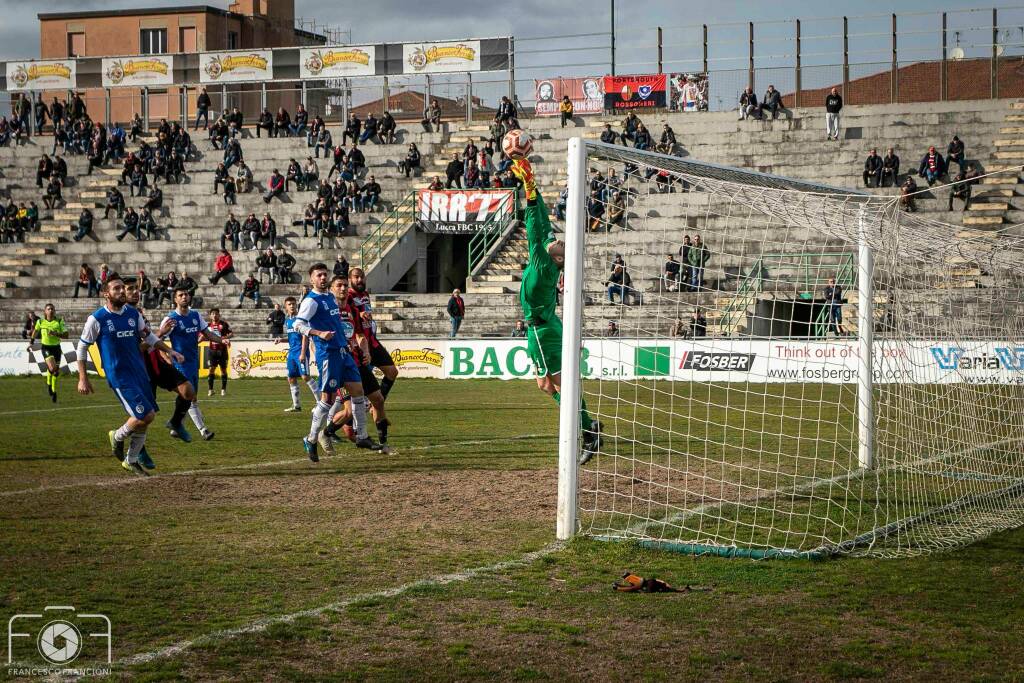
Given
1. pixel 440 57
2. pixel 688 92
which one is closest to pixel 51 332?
pixel 440 57

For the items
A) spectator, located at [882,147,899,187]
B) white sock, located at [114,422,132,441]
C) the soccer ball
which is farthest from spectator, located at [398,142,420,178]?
the soccer ball

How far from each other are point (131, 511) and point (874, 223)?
731 centimetres

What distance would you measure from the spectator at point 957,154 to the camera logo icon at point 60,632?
36.5 meters

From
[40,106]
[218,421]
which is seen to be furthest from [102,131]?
[218,421]

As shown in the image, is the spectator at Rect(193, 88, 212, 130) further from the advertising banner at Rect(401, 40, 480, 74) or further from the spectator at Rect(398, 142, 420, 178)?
the spectator at Rect(398, 142, 420, 178)

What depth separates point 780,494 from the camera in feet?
34.7

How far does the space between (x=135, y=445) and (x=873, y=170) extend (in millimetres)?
31077

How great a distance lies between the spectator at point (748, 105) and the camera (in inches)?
1670

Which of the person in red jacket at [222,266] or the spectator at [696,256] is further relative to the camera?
the person in red jacket at [222,266]

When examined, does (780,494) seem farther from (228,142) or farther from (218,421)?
(228,142)

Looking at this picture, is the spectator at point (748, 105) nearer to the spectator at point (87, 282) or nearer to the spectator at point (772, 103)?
the spectator at point (772, 103)

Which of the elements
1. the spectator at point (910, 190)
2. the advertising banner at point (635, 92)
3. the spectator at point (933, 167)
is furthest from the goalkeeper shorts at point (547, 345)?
the advertising banner at point (635, 92)

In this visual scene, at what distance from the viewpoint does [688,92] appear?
1761 inches

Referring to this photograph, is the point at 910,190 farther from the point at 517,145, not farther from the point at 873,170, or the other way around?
the point at 517,145
